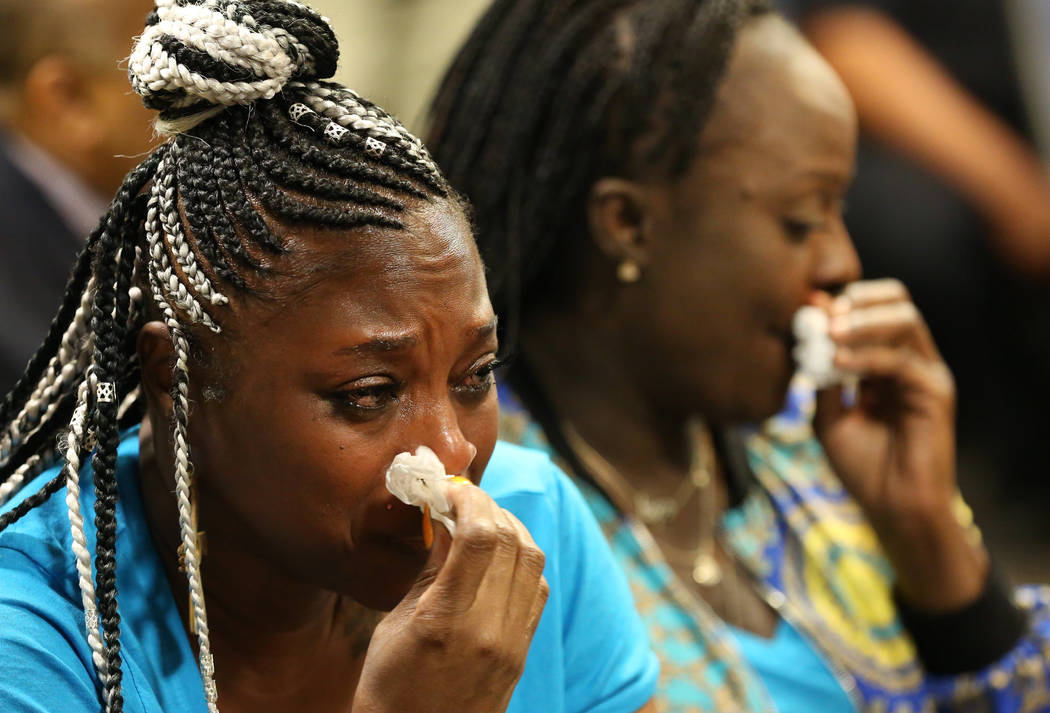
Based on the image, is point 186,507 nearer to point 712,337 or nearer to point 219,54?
point 219,54

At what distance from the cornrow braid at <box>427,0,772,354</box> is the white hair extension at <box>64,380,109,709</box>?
3.69ft

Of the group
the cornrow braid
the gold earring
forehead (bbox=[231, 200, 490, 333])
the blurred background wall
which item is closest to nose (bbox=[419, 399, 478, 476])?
forehead (bbox=[231, 200, 490, 333])

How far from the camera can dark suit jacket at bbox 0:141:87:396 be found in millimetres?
3096

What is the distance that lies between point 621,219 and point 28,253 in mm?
1440

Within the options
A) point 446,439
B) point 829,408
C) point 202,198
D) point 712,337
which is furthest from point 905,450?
point 202,198

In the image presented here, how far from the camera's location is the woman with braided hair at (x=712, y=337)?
105 inches

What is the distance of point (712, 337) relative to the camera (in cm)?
268

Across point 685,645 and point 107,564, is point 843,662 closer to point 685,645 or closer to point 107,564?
point 685,645

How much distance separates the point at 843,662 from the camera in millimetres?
2762

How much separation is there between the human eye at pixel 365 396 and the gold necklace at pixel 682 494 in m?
1.15

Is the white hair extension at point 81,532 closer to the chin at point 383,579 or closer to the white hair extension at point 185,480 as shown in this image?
the white hair extension at point 185,480

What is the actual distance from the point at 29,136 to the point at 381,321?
84.4 inches

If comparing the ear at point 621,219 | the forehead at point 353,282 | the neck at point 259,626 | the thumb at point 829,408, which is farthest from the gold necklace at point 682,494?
the forehead at point 353,282

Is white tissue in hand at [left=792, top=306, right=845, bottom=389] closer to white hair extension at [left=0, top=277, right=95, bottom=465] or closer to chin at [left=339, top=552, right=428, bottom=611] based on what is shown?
chin at [left=339, top=552, right=428, bottom=611]
